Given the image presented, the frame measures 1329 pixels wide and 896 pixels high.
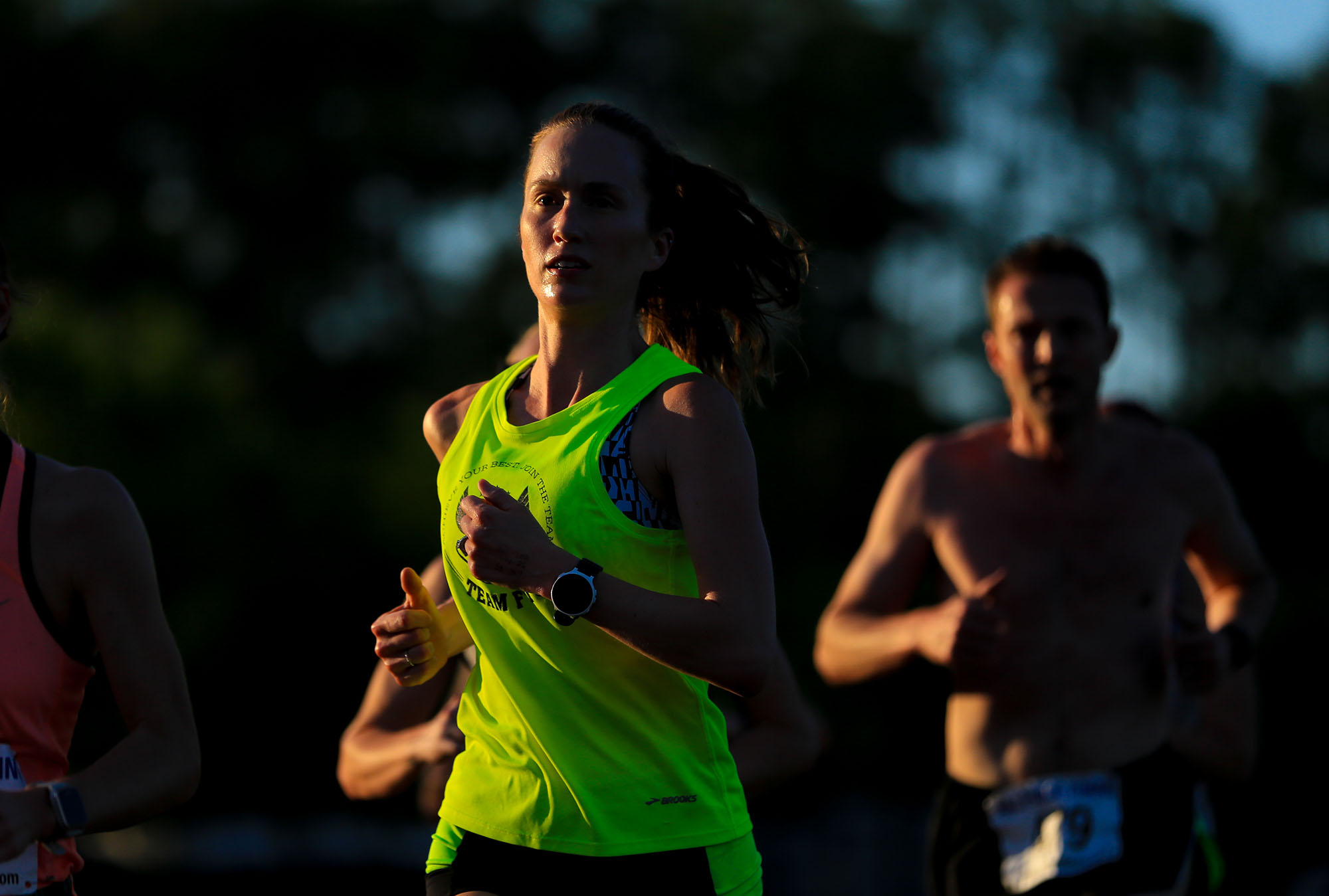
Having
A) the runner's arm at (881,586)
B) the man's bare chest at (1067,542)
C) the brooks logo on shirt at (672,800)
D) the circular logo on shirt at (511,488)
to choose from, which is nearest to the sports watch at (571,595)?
the circular logo on shirt at (511,488)

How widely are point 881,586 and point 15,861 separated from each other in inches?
118

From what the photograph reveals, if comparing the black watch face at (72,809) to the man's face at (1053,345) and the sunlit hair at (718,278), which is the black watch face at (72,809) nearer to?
the sunlit hair at (718,278)

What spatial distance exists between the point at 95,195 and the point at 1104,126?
633 inches

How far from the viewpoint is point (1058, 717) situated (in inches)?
188

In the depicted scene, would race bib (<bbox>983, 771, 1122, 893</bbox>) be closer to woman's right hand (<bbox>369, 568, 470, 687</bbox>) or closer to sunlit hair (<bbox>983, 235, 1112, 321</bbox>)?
sunlit hair (<bbox>983, 235, 1112, 321</bbox>)

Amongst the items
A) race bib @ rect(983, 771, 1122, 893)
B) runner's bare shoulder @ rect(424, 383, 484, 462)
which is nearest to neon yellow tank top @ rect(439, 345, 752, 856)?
runner's bare shoulder @ rect(424, 383, 484, 462)

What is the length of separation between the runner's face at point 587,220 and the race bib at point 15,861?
3.87ft

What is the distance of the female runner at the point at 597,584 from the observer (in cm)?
262

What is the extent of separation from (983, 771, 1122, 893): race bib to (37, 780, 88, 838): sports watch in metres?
2.87

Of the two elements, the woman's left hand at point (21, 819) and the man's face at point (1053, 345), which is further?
the man's face at point (1053, 345)

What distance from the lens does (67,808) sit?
262 centimetres

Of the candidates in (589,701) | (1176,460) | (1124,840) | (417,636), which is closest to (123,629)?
(417,636)

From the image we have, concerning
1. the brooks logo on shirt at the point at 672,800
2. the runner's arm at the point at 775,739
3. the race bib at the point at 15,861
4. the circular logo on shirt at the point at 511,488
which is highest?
the circular logo on shirt at the point at 511,488

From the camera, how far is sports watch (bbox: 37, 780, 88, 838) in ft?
8.55
